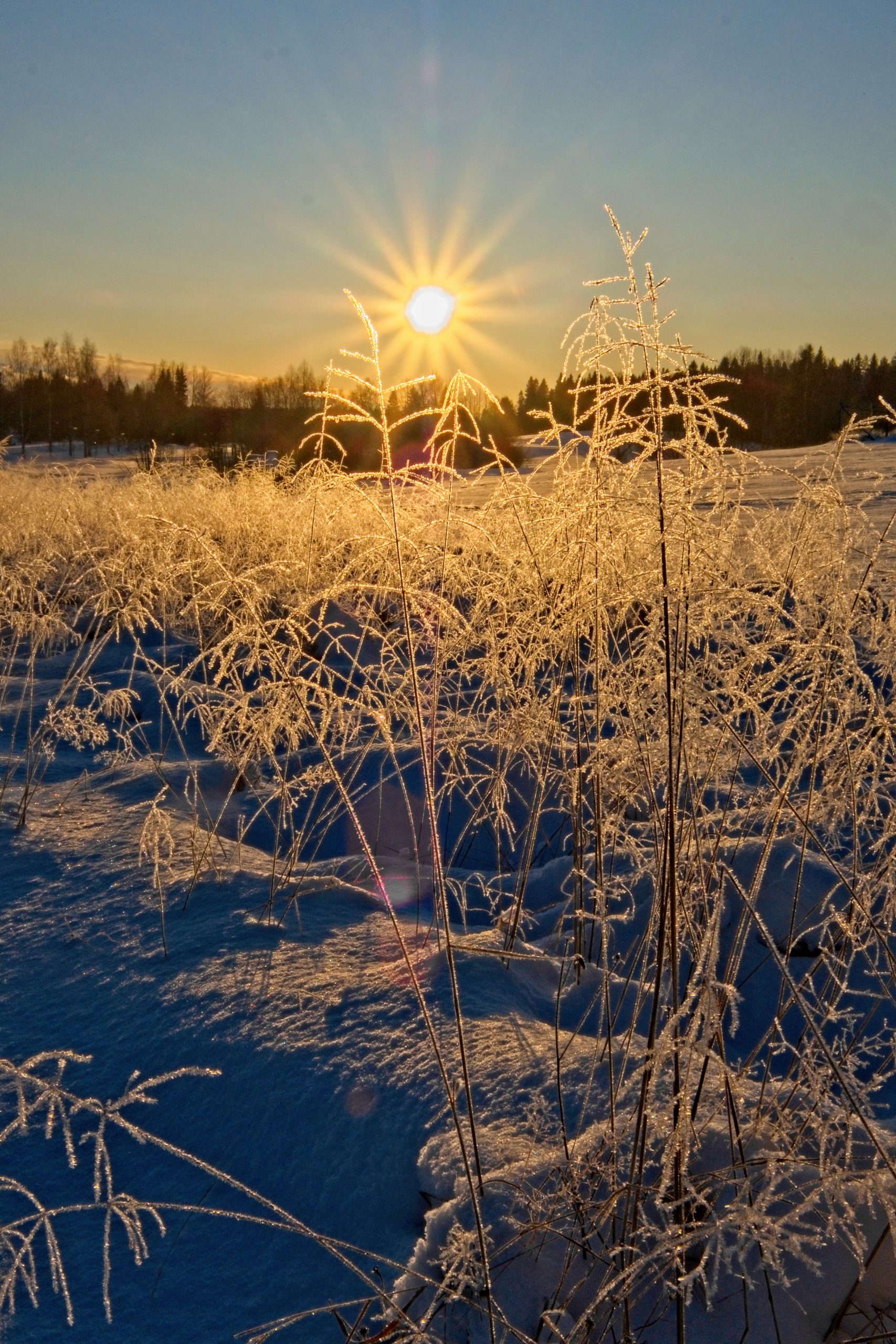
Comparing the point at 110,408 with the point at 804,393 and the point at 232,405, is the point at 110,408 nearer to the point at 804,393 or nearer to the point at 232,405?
the point at 232,405

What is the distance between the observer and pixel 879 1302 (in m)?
1.12

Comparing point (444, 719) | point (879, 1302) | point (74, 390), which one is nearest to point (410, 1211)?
point (879, 1302)

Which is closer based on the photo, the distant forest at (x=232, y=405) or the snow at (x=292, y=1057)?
the snow at (x=292, y=1057)

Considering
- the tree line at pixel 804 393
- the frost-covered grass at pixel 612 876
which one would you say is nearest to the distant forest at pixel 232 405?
the tree line at pixel 804 393

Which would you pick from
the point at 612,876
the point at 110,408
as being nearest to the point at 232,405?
the point at 110,408

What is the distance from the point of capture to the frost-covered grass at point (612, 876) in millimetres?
993

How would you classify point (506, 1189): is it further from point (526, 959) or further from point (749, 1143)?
point (526, 959)

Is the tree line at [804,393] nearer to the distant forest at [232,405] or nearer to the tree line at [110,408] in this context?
the distant forest at [232,405]

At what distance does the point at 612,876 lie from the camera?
1.79 m

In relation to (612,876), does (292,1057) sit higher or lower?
lower

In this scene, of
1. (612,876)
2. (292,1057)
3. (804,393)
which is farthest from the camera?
(804,393)

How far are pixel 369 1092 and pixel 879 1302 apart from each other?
27.1 inches

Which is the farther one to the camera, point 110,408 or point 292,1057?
point 110,408

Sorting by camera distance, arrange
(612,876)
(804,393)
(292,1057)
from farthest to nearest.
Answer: (804,393) < (612,876) < (292,1057)
